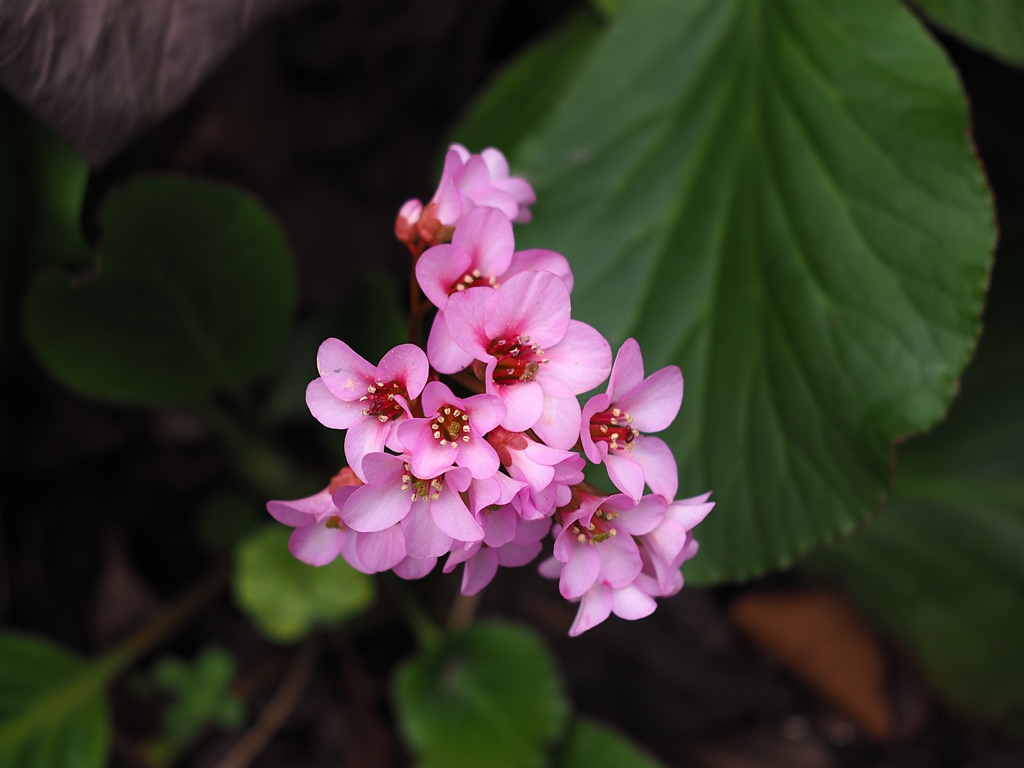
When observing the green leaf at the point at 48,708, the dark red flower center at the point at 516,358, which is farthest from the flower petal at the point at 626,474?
the green leaf at the point at 48,708

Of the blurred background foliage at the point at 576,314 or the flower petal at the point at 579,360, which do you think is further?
the blurred background foliage at the point at 576,314

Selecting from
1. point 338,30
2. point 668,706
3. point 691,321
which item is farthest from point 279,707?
point 338,30

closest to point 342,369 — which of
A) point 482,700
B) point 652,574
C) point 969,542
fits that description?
point 652,574

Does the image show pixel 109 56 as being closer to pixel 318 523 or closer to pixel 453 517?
pixel 318 523

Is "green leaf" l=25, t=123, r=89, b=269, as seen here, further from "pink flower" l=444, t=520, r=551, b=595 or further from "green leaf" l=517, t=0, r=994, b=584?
"pink flower" l=444, t=520, r=551, b=595

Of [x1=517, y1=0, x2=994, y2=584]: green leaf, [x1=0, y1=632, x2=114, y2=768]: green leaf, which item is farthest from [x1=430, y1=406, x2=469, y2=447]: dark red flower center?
[x1=0, y1=632, x2=114, y2=768]: green leaf

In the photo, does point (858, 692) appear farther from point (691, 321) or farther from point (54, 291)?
point (54, 291)

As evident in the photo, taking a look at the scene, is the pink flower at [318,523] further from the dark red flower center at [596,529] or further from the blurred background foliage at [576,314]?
the blurred background foliage at [576,314]
